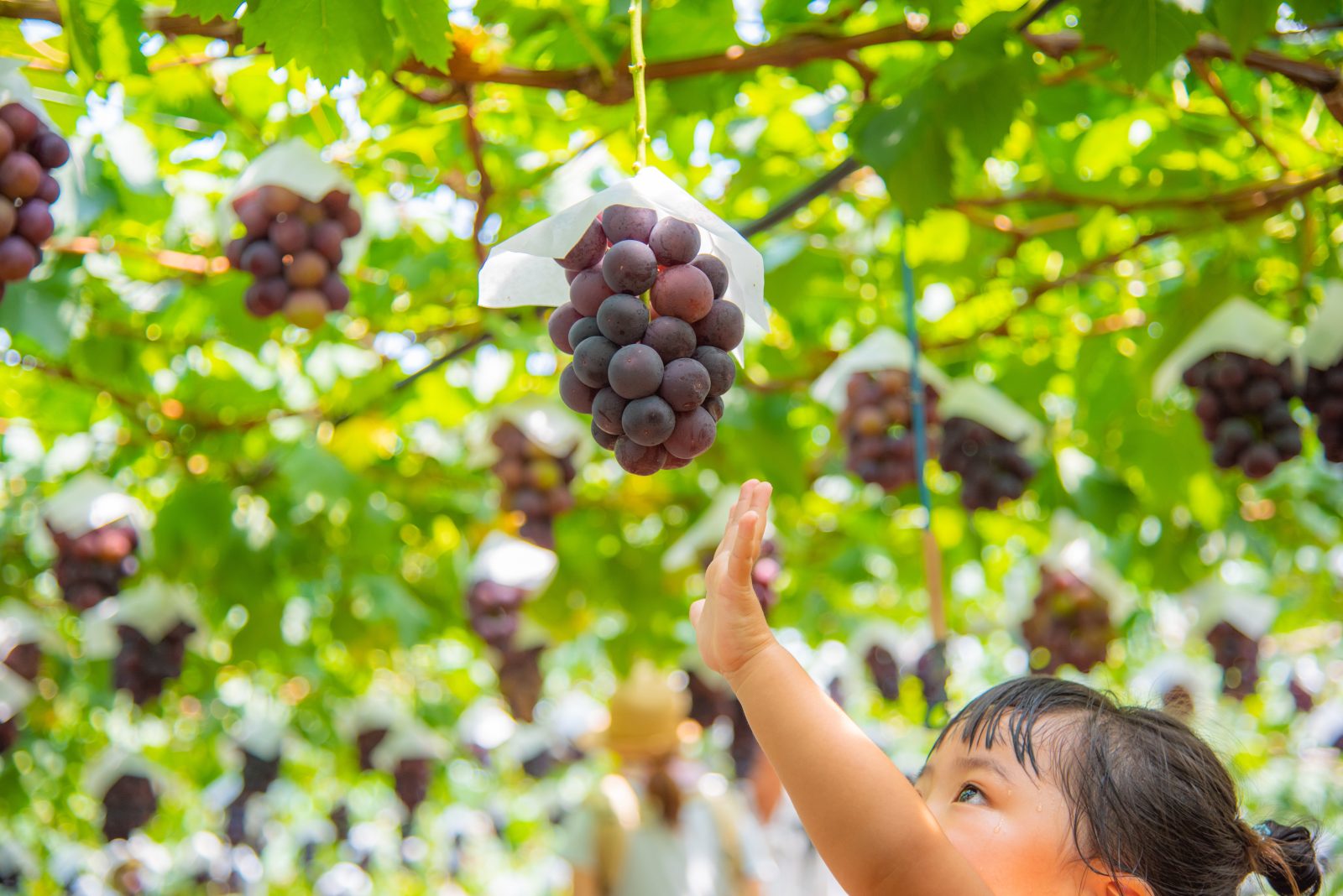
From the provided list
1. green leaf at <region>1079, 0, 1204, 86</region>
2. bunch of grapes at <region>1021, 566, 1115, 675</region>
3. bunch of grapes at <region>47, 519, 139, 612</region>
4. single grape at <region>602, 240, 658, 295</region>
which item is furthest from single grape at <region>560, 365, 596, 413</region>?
bunch of grapes at <region>1021, 566, 1115, 675</region>

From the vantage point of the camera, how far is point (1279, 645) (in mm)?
7152

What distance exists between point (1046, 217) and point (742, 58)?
135cm

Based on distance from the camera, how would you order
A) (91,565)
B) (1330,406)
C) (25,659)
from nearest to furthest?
(1330,406), (91,565), (25,659)

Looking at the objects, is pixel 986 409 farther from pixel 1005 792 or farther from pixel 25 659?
pixel 25 659

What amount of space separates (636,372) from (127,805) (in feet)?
17.9

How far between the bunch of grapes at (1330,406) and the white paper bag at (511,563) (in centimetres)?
248

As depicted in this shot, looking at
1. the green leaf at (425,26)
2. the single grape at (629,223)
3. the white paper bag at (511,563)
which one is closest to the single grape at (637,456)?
the single grape at (629,223)

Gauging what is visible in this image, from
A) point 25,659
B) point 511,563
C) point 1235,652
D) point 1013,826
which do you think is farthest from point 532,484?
point 1235,652

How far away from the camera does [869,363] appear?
9.70ft

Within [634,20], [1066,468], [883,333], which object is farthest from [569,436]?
[634,20]

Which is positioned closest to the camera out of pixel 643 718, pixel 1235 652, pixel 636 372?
pixel 636 372

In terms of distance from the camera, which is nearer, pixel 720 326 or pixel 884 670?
pixel 720 326

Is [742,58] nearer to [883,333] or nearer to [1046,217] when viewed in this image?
[883,333]

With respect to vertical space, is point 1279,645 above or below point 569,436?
below
